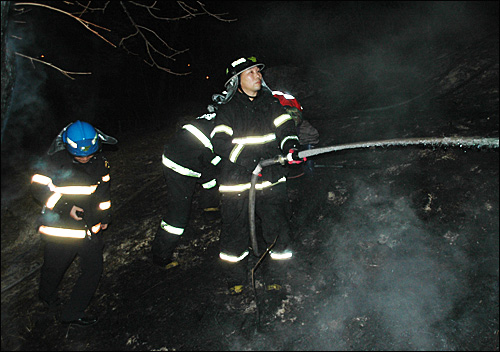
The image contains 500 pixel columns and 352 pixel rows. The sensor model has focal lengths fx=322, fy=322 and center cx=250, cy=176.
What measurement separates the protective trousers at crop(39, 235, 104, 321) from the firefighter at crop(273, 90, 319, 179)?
9.85 ft

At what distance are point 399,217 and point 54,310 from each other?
13.7 feet

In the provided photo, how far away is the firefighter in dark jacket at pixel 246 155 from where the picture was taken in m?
3.30

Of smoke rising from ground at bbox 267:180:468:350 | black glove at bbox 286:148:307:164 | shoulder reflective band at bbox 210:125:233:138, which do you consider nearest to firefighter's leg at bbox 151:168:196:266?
shoulder reflective band at bbox 210:125:233:138

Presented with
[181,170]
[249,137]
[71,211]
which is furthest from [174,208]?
[249,137]

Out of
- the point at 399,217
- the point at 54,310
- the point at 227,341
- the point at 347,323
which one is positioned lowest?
the point at 54,310

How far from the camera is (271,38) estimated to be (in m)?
16.5

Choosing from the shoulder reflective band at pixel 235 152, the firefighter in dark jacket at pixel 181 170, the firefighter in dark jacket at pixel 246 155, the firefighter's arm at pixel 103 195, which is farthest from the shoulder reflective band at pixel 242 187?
the firefighter's arm at pixel 103 195

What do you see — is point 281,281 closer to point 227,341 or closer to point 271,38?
point 227,341

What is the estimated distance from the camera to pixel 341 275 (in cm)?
345

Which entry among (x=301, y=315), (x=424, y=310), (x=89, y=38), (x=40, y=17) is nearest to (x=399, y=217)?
(x=424, y=310)

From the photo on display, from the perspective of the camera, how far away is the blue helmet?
130 inches

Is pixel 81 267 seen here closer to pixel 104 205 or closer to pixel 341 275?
pixel 104 205

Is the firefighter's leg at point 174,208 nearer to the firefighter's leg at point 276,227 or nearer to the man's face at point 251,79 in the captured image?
the firefighter's leg at point 276,227

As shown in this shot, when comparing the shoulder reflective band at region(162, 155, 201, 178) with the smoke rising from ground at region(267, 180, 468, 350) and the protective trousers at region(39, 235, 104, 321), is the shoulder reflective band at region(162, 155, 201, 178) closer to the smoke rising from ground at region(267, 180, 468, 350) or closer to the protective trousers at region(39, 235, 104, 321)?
the protective trousers at region(39, 235, 104, 321)
